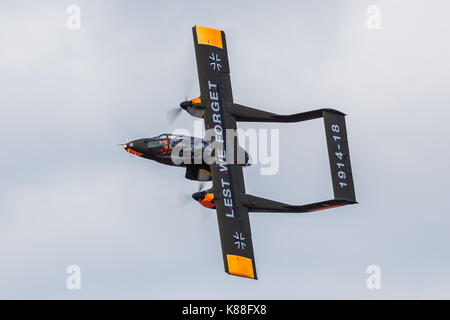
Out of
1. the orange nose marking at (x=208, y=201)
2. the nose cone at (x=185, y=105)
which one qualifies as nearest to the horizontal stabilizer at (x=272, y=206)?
the orange nose marking at (x=208, y=201)

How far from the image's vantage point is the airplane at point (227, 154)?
8025 centimetres

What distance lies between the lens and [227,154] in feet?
272

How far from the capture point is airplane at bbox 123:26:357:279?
80250 millimetres

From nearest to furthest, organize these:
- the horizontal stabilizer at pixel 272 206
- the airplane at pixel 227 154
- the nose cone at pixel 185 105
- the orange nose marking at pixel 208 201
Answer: the airplane at pixel 227 154
the orange nose marking at pixel 208 201
the horizontal stabilizer at pixel 272 206
the nose cone at pixel 185 105

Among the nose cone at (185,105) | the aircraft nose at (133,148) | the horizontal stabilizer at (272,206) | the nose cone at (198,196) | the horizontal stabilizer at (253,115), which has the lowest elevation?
the horizontal stabilizer at (272,206)

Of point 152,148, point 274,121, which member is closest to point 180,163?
point 152,148

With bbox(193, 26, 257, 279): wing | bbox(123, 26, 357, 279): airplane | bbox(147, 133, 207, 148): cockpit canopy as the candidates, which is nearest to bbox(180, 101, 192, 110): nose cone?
bbox(123, 26, 357, 279): airplane

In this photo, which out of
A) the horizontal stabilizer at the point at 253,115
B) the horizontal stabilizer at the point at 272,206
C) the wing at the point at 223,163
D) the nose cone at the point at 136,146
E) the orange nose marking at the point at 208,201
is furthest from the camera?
the horizontal stabilizer at the point at 253,115

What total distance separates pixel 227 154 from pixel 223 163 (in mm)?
893

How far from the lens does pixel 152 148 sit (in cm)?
8250

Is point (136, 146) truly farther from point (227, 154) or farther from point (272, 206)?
point (272, 206)

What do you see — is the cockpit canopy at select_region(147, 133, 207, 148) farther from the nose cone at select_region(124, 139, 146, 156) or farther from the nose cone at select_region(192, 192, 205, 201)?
the nose cone at select_region(192, 192, 205, 201)

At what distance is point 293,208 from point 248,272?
565 centimetres

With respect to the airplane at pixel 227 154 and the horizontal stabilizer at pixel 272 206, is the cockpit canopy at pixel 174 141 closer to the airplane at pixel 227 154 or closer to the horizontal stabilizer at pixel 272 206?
the airplane at pixel 227 154
